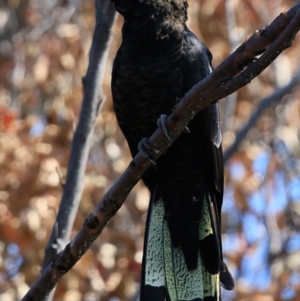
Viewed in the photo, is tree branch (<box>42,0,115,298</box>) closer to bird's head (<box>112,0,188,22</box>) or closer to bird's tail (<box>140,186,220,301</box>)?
bird's head (<box>112,0,188,22</box>)

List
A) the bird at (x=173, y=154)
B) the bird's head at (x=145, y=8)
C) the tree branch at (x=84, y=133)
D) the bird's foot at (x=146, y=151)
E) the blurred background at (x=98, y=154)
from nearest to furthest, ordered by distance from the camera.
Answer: the bird's foot at (x=146, y=151)
the tree branch at (x=84, y=133)
the bird at (x=173, y=154)
the bird's head at (x=145, y=8)
the blurred background at (x=98, y=154)

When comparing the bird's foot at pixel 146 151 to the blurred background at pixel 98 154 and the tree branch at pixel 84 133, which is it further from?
the blurred background at pixel 98 154

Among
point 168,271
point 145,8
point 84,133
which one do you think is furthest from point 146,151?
point 145,8

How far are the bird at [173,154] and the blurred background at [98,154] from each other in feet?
5.07

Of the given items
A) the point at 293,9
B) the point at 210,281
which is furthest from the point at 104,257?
the point at 293,9

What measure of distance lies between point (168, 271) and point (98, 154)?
2939 mm

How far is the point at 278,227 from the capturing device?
5.88 meters

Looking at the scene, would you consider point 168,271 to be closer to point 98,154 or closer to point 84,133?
point 84,133

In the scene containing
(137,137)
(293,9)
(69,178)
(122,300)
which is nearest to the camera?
(293,9)

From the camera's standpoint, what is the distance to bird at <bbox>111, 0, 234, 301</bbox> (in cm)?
319

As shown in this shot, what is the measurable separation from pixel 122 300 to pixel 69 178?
2132 millimetres

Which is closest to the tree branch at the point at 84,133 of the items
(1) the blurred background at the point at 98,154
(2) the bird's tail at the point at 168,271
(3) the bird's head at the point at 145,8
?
(3) the bird's head at the point at 145,8

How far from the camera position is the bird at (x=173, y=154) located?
3.19m

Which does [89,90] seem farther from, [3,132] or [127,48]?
[3,132]
